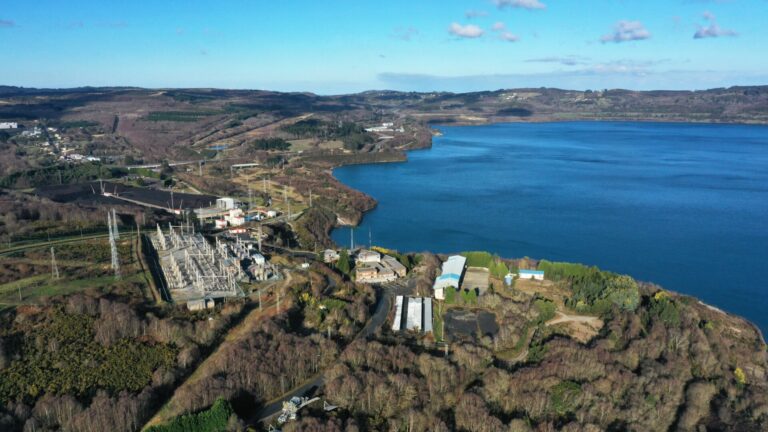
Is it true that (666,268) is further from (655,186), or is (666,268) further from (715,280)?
(655,186)

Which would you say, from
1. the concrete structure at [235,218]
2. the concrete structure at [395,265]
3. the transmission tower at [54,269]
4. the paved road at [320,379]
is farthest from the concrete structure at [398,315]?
the concrete structure at [235,218]

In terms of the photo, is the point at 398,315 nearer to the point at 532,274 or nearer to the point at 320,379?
the point at 320,379

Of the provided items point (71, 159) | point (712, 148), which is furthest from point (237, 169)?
point (712, 148)

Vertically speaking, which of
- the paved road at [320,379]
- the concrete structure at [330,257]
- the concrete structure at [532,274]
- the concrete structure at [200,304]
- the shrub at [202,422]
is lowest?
the paved road at [320,379]

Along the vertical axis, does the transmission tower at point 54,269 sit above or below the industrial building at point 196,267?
above

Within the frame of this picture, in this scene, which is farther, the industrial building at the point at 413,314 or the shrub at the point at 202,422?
the industrial building at the point at 413,314

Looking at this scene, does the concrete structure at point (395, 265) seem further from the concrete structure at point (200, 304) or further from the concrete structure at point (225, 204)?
the concrete structure at point (225, 204)

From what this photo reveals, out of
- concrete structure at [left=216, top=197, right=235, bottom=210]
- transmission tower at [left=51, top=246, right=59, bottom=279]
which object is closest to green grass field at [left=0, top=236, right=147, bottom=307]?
transmission tower at [left=51, top=246, right=59, bottom=279]
